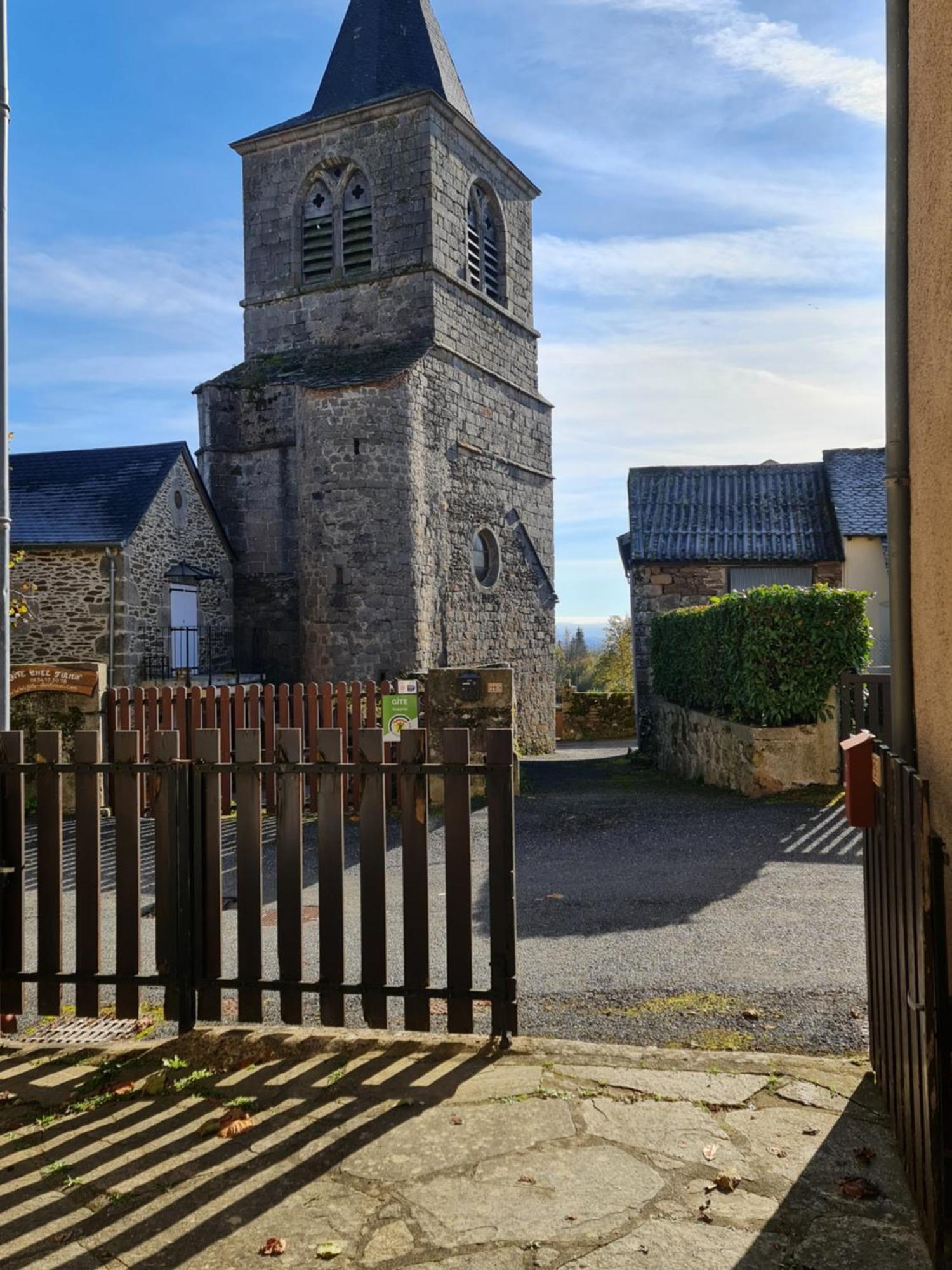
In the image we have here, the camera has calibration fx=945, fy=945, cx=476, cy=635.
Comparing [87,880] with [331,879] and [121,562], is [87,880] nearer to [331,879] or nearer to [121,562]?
[331,879]

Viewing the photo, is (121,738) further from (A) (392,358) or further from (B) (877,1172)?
(A) (392,358)

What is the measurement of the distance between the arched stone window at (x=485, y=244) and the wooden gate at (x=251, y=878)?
20.3 metres

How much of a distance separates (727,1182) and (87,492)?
18847 millimetres

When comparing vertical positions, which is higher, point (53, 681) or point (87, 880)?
point (53, 681)

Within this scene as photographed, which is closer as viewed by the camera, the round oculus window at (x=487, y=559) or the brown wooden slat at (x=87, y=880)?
the brown wooden slat at (x=87, y=880)

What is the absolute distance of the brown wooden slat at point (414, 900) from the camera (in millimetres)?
3812

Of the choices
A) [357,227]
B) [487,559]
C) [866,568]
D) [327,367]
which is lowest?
[866,568]

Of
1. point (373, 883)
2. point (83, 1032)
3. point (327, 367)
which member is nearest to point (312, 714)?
point (83, 1032)

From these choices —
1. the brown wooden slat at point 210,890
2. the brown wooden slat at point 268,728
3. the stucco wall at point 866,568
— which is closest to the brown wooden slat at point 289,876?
the brown wooden slat at point 210,890

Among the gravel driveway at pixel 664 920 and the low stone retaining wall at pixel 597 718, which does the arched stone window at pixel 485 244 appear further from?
the gravel driveway at pixel 664 920

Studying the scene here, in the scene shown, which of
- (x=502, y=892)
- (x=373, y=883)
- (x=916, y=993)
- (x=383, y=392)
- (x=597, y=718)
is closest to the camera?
(x=916, y=993)

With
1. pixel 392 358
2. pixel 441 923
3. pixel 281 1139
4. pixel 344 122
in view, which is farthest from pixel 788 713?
pixel 344 122

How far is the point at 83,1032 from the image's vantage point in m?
4.22

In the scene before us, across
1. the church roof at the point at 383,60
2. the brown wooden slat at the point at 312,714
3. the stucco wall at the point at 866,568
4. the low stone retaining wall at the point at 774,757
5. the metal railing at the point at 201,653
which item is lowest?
the low stone retaining wall at the point at 774,757
